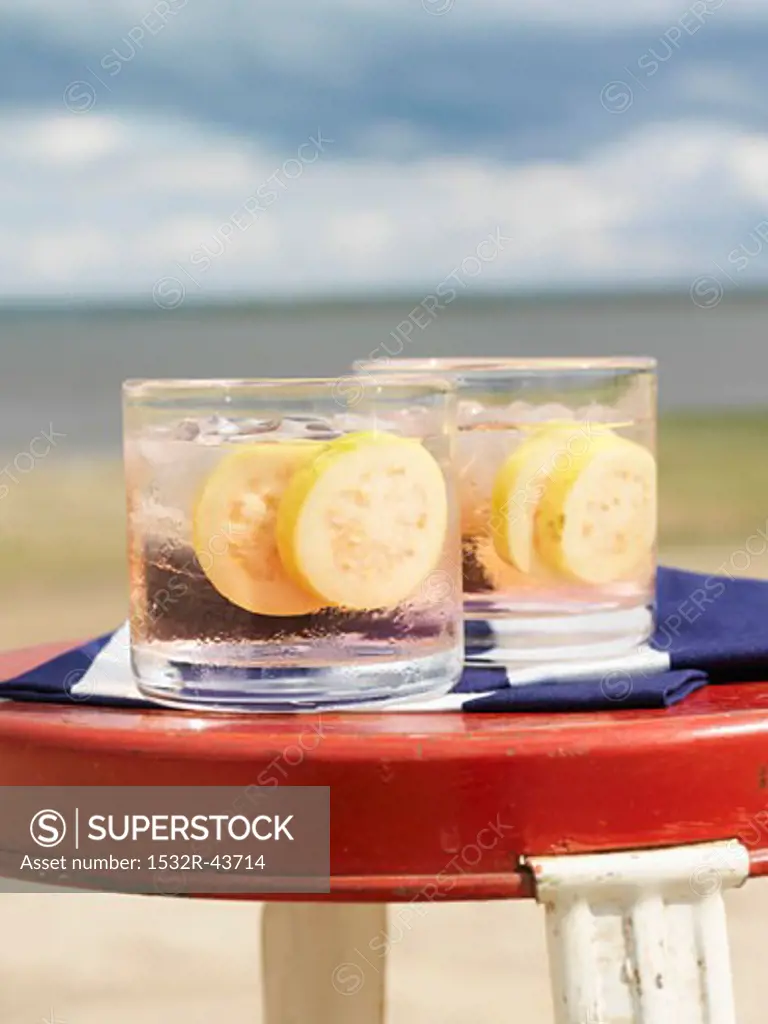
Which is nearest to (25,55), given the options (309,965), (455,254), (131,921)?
(455,254)

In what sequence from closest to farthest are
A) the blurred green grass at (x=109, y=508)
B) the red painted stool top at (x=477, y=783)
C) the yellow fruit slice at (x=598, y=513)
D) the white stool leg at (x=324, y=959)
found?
the red painted stool top at (x=477, y=783)
the yellow fruit slice at (x=598, y=513)
the white stool leg at (x=324, y=959)
the blurred green grass at (x=109, y=508)

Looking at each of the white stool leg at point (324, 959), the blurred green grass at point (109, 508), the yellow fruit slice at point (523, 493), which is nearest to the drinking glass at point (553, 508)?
the yellow fruit slice at point (523, 493)

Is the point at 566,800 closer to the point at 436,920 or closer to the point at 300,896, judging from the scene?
the point at 300,896

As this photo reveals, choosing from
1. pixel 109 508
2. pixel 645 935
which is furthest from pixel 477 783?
pixel 109 508

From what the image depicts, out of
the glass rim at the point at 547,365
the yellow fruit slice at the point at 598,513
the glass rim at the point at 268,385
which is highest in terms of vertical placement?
the glass rim at the point at 547,365

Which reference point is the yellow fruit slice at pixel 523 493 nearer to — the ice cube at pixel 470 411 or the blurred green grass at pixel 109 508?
the ice cube at pixel 470 411
